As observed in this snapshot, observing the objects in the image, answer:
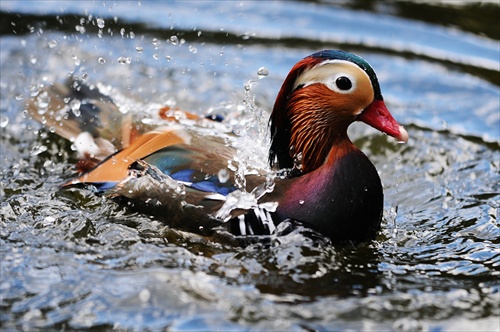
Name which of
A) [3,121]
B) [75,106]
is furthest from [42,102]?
[3,121]

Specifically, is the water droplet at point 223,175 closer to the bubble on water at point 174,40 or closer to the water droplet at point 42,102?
the water droplet at point 42,102

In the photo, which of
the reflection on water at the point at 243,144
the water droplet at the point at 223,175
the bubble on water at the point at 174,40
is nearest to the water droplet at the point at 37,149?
the reflection on water at the point at 243,144

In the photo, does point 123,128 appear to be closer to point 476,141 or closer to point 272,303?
point 272,303

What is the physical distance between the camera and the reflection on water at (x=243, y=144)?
354cm

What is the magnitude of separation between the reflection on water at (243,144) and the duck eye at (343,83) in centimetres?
73

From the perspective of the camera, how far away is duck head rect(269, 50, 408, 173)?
4.03 metres

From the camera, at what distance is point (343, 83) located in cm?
405

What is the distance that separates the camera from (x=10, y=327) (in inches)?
133

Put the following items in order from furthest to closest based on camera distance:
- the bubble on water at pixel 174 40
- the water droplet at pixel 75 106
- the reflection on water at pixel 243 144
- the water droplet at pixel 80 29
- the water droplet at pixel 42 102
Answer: the water droplet at pixel 80 29 < the bubble on water at pixel 174 40 < the water droplet at pixel 42 102 < the water droplet at pixel 75 106 < the reflection on water at pixel 243 144

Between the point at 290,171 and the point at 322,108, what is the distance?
350 mm

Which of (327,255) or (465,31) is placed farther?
(465,31)

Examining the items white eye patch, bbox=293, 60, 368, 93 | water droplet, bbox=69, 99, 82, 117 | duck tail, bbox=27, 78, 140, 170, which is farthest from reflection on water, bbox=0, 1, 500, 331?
white eye patch, bbox=293, 60, 368, 93

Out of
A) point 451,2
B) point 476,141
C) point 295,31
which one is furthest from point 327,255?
point 451,2

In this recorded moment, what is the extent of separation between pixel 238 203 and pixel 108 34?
12.2ft
